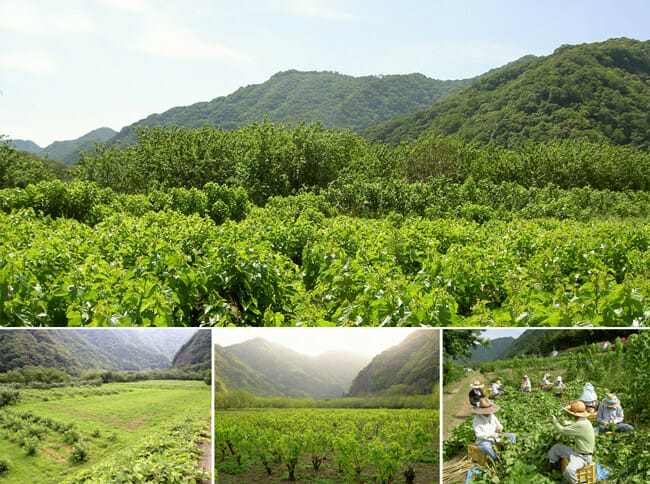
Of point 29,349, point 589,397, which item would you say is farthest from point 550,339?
point 29,349

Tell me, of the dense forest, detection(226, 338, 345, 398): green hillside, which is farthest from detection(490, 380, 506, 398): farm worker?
detection(226, 338, 345, 398): green hillside

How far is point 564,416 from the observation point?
2.56 meters

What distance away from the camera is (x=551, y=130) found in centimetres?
5022

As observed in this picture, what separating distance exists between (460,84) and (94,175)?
395 ft

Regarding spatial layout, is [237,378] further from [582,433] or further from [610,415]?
[610,415]

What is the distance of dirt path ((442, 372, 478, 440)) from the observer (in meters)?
2.43

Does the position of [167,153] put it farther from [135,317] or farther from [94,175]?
[135,317]

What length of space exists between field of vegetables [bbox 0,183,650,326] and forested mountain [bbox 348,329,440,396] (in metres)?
0.79

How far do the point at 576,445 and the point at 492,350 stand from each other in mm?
733

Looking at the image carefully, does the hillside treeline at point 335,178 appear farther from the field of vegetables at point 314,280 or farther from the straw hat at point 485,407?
the straw hat at point 485,407

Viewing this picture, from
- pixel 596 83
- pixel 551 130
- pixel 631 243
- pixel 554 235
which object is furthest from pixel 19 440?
pixel 596 83

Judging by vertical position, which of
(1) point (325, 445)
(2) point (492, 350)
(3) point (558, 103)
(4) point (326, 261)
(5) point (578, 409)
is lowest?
(1) point (325, 445)

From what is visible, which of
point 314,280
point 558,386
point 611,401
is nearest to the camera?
point 611,401

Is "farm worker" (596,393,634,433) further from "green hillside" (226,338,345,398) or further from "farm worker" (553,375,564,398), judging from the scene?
"green hillside" (226,338,345,398)
